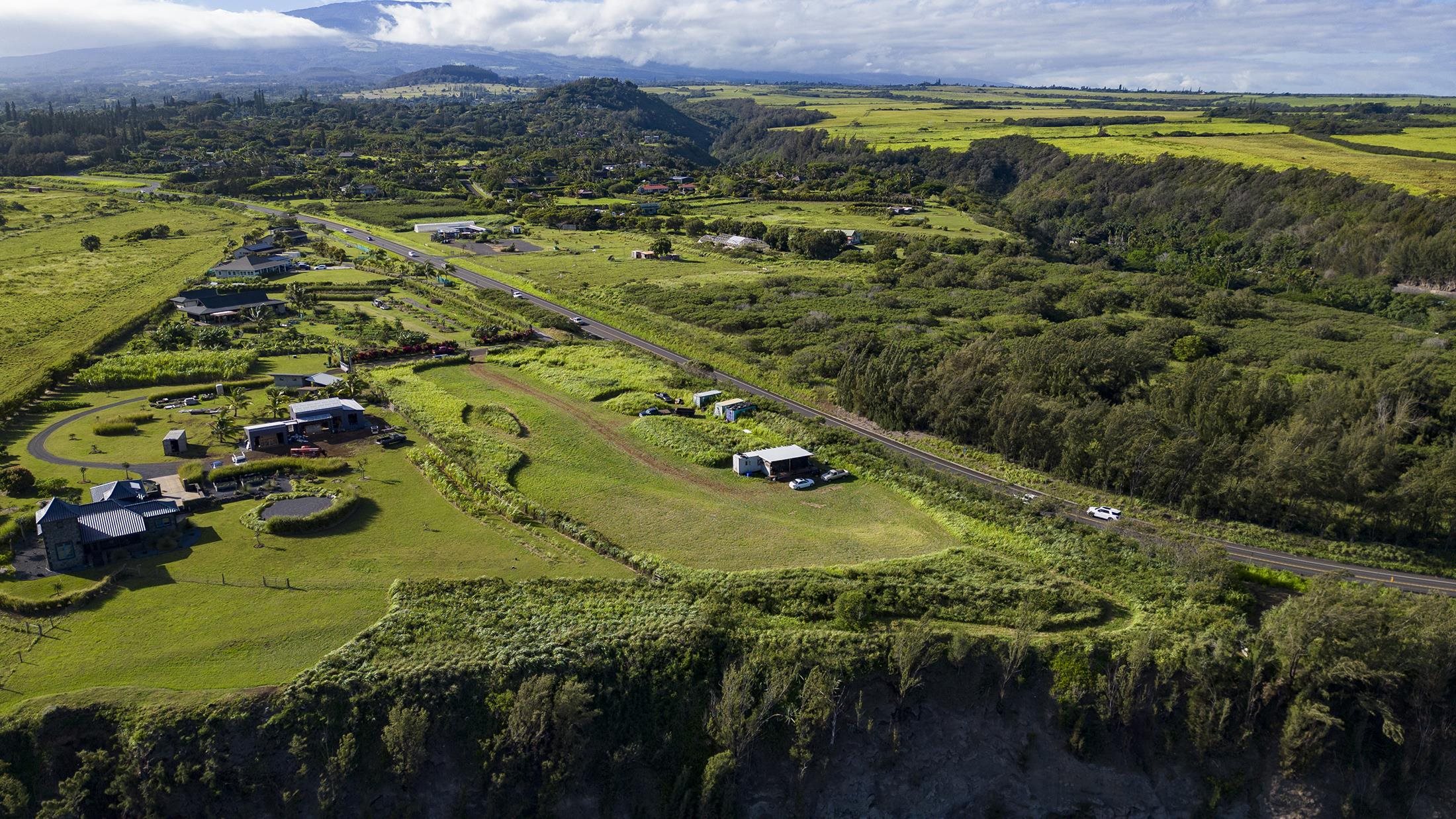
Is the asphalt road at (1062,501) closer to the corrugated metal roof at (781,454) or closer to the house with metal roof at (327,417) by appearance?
the corrugated metal roof at (781,454)

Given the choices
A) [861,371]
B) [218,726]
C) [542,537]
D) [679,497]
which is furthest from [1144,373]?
[218,726]

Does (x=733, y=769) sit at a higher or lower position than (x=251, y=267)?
lower

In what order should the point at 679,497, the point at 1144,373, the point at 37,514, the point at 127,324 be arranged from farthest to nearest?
1. the point at 127,324
2. the point at 1144,373
3. the point at 679,497
4. the point at 37,514

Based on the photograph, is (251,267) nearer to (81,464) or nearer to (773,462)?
(81,464)

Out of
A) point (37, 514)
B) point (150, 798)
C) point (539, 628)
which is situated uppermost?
point (37, 514)

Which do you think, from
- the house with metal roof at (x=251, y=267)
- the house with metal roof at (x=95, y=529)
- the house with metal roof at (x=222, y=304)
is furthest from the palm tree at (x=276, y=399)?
the house with metal roof at (x=251, y=267)

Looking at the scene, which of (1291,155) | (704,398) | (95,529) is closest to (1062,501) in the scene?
(704,398)

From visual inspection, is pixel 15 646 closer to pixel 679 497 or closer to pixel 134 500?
pixel 134 500
